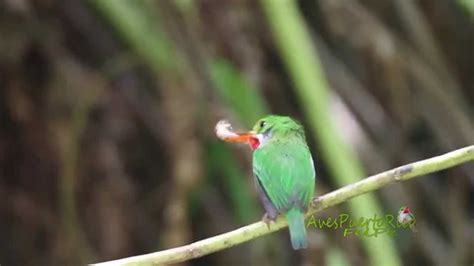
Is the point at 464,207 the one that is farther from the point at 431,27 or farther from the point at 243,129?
the point at 243,129

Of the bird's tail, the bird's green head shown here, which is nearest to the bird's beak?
the bird's green head

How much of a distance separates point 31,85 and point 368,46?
71 cm

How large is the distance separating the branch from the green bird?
0.03 meters

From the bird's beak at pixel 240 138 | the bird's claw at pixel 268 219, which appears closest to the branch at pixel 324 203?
the bird's claw at pixel 268 219

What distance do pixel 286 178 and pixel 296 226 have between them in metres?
0.04

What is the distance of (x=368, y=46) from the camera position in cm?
175

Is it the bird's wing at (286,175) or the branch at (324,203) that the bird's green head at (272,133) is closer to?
the bird's wing at (286,175)

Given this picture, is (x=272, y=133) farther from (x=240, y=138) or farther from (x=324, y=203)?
(x=324, y=203)

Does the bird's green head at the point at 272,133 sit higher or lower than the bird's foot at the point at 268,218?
higher

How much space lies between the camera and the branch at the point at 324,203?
2.36ft

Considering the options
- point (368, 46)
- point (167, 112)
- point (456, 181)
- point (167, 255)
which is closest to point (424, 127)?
point (456, 181)

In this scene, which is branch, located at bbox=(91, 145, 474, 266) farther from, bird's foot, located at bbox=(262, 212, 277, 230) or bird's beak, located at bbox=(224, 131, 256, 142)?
bird's beak, located at bbox=(224, 131, 256, 142)

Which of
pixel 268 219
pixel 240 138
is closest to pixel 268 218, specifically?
pixel 268 219

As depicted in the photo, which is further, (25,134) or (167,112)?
(25,134)
